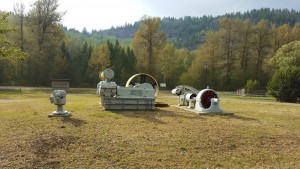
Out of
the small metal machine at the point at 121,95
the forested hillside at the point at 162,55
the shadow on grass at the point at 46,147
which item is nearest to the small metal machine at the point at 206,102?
the small metal machine at the point at 121,95

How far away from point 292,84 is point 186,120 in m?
18.8

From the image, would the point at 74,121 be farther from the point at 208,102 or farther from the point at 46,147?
the point at 208,102

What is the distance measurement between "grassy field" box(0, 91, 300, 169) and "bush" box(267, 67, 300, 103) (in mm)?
15937

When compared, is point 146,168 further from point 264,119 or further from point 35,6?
point 35,6

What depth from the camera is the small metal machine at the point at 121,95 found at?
57.3 ft

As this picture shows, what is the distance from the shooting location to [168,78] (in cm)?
5872

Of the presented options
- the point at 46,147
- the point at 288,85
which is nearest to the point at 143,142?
the point at 46,147

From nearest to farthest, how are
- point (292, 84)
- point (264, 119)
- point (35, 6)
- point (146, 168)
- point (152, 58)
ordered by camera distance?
point (146, 168) → point (264, 119) → point (292, 84) → point (35, 6) → point (152, 58)

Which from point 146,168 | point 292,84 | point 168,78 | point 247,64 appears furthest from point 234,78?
point 146,168

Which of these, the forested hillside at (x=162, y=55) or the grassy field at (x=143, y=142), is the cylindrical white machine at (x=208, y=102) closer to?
the grassy field at (x=143, y=142)

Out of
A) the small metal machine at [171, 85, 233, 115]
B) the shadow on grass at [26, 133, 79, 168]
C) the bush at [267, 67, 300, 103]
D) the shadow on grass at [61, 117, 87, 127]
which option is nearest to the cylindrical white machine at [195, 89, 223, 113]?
the small metal machine at [171, 85, 233, 115]

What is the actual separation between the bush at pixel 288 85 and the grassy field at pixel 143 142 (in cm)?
1594

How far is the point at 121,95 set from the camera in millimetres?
17906

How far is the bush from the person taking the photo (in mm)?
28953
